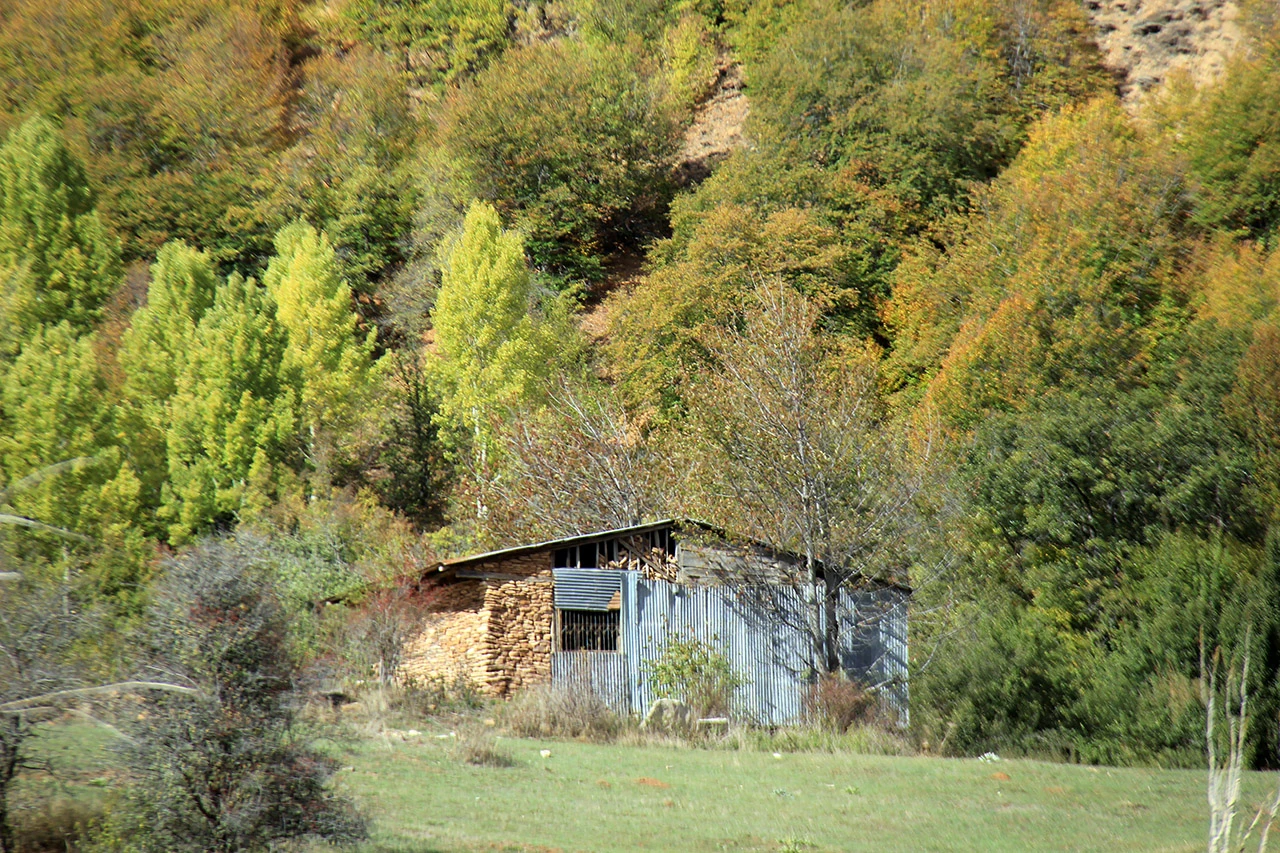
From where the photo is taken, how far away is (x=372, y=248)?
54.6 meters

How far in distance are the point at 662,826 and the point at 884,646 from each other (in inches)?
447

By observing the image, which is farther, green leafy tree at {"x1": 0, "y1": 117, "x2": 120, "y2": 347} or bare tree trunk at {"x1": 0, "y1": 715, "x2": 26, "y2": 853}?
green leafy tree at {"x1": 0, "y1": 117, "x2": 120, "y2": 347}

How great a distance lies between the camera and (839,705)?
19703mm

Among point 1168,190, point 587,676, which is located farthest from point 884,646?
point 1168,190

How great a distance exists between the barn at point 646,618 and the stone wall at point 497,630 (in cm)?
2

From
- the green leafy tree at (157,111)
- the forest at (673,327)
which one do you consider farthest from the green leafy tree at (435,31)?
the green leafy tree at (157,111)

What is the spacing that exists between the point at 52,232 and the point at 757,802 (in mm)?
34083

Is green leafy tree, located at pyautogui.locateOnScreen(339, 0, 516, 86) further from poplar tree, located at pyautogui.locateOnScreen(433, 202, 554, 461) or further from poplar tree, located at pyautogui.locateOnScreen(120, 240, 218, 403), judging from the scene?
poplar tree, located at pyautogui.locateOnScreen(120, 240, 218, 403)

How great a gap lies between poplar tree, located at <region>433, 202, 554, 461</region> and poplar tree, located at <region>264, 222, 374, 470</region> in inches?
119

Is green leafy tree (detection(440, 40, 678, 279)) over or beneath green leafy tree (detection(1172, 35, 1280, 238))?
over

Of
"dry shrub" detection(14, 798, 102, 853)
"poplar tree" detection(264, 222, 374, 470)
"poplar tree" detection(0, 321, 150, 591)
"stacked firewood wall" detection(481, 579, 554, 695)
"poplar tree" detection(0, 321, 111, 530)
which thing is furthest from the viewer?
"poplar tree" detection(264, 222, 374, 470)

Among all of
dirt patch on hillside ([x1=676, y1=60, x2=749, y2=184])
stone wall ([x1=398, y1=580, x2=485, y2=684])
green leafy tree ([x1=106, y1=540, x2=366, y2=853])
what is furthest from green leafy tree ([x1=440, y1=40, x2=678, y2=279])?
green leafy tree ([x1=106, y1=540, x2=366, y2=853])

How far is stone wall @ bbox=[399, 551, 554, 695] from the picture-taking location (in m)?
21.4

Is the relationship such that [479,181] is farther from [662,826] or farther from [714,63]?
[662,826]
